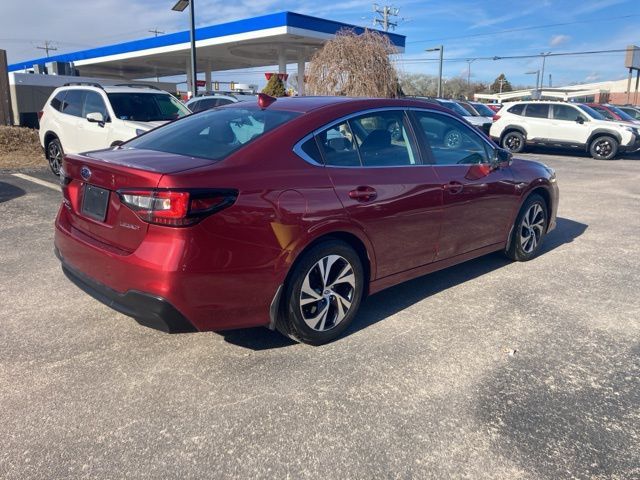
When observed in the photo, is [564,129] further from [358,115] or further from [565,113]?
[358,115]

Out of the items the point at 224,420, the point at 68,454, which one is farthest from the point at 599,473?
the point at 68,454

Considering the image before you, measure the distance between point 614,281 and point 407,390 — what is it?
312cm

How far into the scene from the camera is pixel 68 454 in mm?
2502

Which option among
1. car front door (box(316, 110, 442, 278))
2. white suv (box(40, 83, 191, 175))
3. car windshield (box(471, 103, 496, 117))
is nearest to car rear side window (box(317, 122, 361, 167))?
Result: car front door (box(316, 110, 442, 278))

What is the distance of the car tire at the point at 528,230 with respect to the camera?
5.44 m

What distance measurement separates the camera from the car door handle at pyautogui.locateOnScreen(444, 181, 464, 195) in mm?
4296

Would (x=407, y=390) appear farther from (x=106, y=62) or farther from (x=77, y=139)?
(x=106, y=62)

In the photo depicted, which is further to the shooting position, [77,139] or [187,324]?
[77,139]

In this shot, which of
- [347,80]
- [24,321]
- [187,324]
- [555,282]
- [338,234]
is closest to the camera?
[187,324]

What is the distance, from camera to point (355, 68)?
17578 mm

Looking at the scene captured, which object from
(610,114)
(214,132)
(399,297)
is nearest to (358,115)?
(214,132)

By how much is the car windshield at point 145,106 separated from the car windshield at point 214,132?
5.49 meters

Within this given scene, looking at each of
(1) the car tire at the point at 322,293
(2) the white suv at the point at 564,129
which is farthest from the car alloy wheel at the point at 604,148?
(1) the car tire at the point at 322,293

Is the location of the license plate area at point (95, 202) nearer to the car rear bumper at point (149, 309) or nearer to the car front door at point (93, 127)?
the car rear bumper at point (149, 309)
